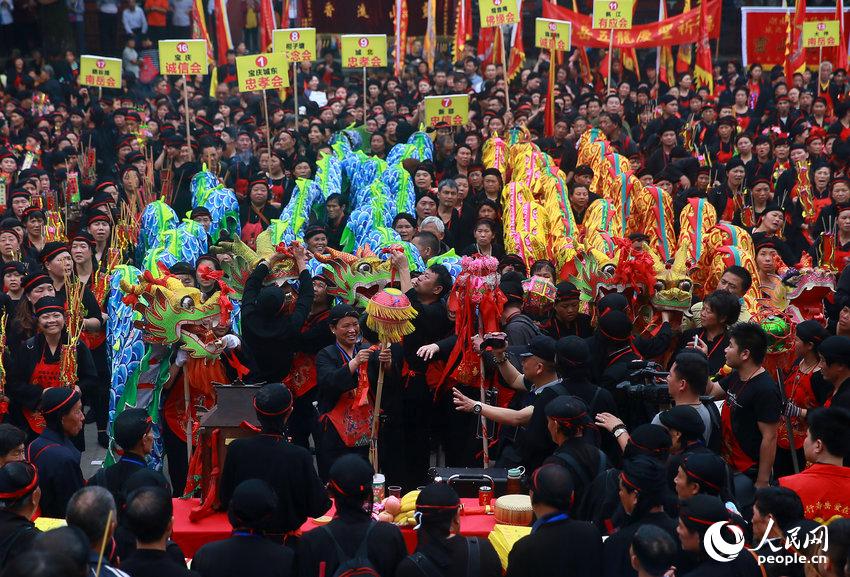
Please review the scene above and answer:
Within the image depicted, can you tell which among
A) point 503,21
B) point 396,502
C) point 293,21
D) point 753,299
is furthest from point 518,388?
point 293,21

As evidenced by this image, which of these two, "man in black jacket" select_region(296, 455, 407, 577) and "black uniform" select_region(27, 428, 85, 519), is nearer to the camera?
"man in black jacket" select_region(296, 455, 407, 577)

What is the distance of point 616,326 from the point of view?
6156mm

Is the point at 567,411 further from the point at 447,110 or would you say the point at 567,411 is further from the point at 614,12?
the point at 614,12

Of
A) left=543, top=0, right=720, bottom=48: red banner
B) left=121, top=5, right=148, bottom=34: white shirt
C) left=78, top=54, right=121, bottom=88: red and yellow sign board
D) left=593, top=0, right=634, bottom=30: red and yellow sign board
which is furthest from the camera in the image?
left=121, top=5, right=148, bottom=34: white shirt

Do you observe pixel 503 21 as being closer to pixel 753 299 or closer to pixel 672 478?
pixel 753 299

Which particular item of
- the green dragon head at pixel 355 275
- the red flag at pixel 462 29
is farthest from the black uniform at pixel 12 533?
the red flag at pixel 462 29

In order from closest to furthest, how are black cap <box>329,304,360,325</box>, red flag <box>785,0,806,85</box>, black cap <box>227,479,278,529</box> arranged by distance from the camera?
black cap <box>227,479,278,529</box>, black cap <box>329,304,360,325</box>, red flag <box>785,0,806,85</box>

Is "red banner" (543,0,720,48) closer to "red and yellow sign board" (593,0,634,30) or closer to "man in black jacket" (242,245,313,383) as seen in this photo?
"red and yellow sign board" (593,0,634,30)

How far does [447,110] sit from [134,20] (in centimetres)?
960

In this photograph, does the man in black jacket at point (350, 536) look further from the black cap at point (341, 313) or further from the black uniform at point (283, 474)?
the black cap at point (341, 313)

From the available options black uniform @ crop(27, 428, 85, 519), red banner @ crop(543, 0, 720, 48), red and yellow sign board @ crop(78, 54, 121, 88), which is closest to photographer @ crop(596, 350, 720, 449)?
black uniform @ crop(27, 428, 85, 519)

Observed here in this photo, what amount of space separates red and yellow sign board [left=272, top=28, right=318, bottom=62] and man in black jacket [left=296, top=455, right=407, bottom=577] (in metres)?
9.73

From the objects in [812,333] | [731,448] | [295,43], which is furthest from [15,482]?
[295,43]

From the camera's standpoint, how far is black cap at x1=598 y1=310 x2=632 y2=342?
6.16 metres
